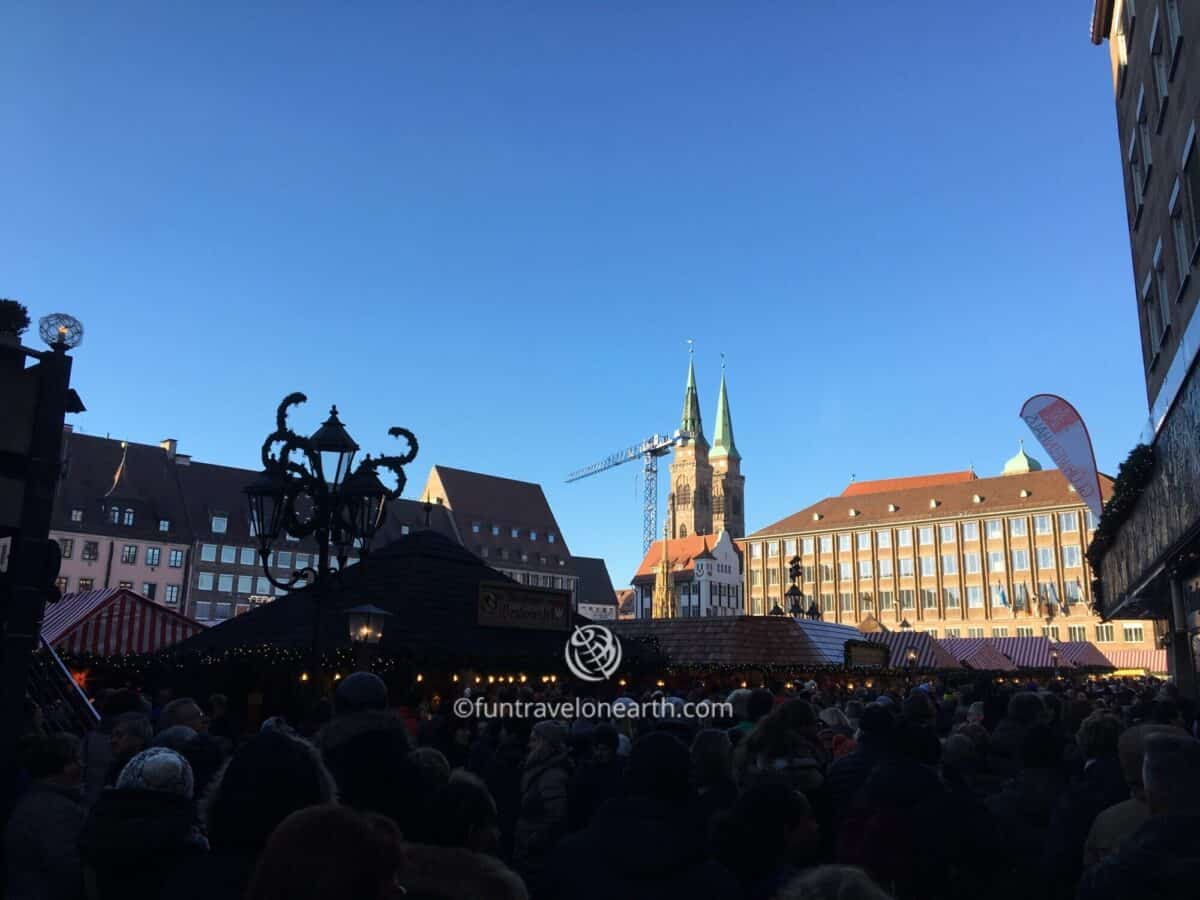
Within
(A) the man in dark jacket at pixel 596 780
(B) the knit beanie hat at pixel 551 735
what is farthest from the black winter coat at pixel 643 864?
(B) the knit beanie hat at pixel 551 735

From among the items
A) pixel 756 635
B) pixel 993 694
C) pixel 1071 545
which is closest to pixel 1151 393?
pixel 756 635

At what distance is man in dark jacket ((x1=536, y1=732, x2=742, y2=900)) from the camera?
3340 mm

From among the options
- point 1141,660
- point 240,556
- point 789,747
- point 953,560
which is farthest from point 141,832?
point 953,560

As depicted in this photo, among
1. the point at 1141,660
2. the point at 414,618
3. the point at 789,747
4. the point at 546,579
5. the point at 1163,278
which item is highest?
the point at 1163,278

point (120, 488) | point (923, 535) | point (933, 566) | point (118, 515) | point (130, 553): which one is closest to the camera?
point (118, 515)

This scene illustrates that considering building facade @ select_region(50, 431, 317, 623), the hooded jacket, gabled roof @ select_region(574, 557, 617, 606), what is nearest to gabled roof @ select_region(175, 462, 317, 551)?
building facade @ select_region(50, 431, 317, 623)

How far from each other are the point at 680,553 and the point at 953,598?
4148 centimetres

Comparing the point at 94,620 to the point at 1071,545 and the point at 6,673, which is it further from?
the point at 1071,545

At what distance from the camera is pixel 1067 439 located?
19.3m

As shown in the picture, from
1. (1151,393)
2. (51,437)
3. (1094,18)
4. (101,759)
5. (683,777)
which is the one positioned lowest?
(101,759)

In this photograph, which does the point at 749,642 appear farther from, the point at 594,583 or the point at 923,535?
the point at 594,583

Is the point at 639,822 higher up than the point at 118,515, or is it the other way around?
the point at 118,515

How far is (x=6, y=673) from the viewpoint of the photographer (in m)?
4.59

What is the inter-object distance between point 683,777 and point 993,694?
8.12 metres
